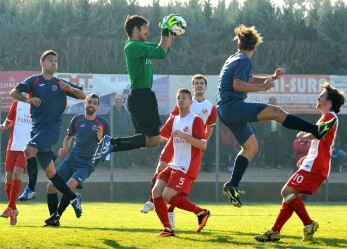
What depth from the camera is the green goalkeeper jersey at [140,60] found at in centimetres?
1415

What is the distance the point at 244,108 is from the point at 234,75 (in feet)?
1.44

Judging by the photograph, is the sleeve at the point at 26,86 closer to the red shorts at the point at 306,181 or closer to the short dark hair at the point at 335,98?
the red shorts at the point at 306,181

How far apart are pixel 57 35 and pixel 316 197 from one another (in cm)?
1002

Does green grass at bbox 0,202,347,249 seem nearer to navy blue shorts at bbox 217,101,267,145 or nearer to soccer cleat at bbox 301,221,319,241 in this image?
soccer cleat at bbox 301,221,319,241

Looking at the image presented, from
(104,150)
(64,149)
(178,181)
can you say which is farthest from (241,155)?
(64,149)

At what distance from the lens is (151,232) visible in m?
14.4

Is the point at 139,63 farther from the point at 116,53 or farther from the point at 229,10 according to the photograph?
the point at 229,10

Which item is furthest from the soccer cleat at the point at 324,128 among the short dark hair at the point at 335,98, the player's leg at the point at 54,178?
the player's leg at the point at 54,178

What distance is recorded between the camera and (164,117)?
28.4m

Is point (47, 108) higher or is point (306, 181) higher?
point (47, 108)

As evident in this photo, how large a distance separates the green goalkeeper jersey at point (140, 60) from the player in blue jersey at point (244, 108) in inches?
40.0

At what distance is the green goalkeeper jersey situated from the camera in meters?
14.1

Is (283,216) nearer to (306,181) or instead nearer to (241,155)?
(306,181)

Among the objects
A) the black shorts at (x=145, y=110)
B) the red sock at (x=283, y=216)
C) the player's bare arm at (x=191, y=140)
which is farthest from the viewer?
the black shorts at (x=145, y=110)
